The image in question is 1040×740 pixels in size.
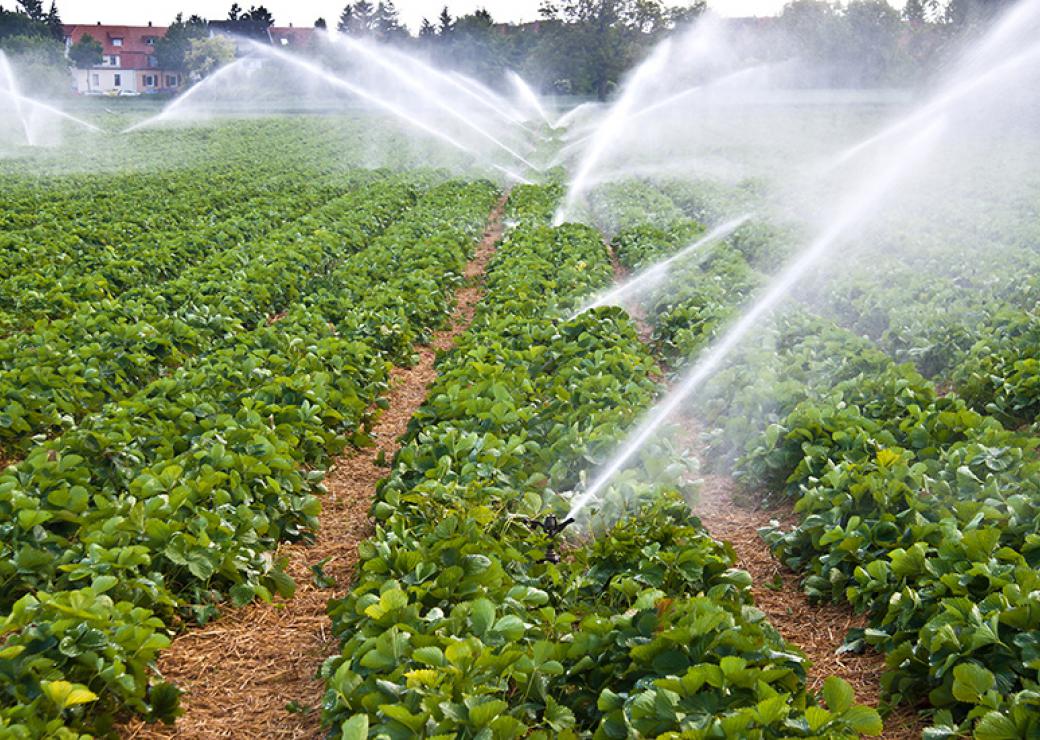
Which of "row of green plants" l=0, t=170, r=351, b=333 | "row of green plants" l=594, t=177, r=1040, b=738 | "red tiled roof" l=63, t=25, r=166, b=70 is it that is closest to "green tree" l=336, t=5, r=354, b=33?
"red tiled roof" l=63, t=25, r=166, b=70

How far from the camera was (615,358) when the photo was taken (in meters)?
7.67

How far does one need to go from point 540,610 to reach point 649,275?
9.33m

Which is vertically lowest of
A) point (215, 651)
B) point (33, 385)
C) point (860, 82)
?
point (215, 651)

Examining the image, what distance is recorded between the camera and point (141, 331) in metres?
8.91

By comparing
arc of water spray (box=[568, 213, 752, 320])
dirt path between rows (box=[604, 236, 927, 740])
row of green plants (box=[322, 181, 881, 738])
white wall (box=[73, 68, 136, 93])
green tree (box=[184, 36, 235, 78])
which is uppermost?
green tree (box=[184, 36, 235, 78])

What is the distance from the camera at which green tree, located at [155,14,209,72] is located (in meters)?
83.0

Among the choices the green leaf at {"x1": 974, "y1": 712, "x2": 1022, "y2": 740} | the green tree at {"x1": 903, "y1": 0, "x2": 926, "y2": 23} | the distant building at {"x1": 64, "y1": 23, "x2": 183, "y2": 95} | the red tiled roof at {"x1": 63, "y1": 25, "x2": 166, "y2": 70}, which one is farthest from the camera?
the red tiled roof at {"x1": 63, "y1": 25, "x2": 166, "y2": 70}

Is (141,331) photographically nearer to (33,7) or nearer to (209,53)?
(209,53)

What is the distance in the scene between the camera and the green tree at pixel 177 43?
83000 millimetres

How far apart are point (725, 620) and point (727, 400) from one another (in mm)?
4252

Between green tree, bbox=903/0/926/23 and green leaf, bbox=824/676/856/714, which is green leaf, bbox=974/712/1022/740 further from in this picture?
green tree, bbox=903/0/926/23

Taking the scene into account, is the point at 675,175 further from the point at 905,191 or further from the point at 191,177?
the point at 191,177

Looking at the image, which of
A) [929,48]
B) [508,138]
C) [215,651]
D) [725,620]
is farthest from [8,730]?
[929,48]

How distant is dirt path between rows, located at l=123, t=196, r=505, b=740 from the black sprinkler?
1153 millimetres
